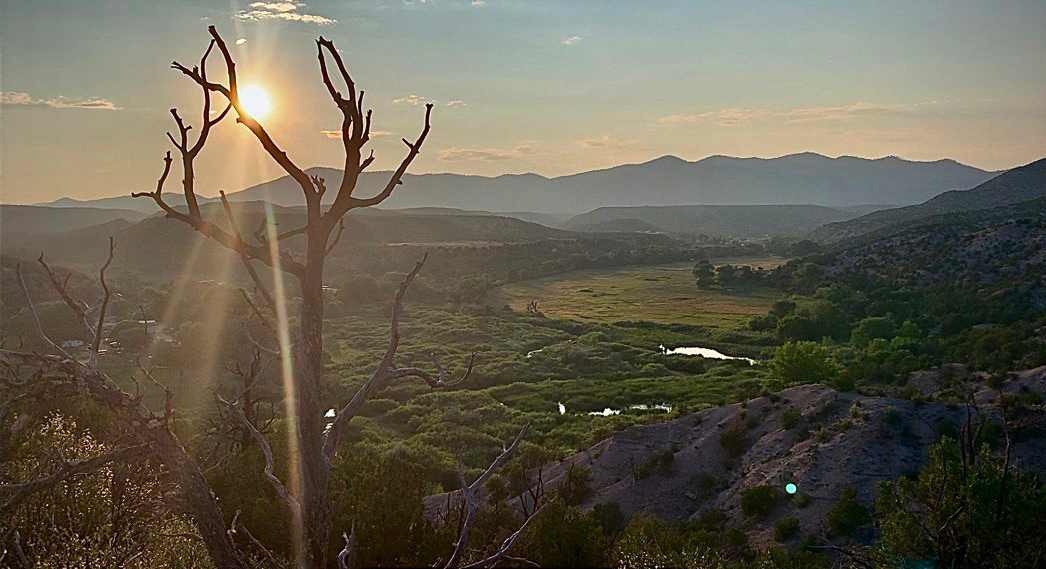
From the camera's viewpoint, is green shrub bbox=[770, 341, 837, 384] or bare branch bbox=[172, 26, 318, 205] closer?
bare branch bbox=[172, 26, 318, 205]

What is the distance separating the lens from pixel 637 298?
92562 millimetres

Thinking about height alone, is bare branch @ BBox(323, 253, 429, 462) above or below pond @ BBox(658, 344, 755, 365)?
above

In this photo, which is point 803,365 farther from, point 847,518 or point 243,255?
point 243,255

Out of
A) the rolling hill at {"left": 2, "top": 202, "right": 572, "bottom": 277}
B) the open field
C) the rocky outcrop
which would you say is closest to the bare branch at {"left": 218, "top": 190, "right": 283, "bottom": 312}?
the rocky outcrop

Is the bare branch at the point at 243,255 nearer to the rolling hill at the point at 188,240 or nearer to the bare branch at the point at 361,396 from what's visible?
the bare branch at the point at 361,396

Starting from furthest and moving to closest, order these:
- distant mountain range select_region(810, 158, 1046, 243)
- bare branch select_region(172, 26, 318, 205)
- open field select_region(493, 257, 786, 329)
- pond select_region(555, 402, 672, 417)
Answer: distant mountain range select_region(810, 158, 1046, 243)
open field select_region(493, 257, 786, 329)
pond select_region(555, 402, 672, 417)
bare branch select_region(172, 26, 318, 205)

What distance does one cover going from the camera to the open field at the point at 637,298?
7881cm

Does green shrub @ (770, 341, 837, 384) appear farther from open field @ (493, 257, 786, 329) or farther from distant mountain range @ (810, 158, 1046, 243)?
distant mountain range @ (810, 158, 1046, 243)

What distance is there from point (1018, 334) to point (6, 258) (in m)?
84.2

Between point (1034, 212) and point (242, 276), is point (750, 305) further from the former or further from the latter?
point (242, 276)

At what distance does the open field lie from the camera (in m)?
78.8

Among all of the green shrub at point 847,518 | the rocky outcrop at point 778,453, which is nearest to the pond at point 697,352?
the rocky outcrop at point 778,453

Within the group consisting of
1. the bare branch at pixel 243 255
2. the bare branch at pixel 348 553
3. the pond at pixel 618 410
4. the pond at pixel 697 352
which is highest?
the bare branch at pixel 243 255

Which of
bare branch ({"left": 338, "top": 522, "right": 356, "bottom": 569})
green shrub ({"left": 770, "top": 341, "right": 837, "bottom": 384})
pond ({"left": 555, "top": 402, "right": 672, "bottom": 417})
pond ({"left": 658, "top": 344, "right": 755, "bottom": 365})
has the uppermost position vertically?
bare branch ({"left": 338, "top": 522, "right": 356, "bottom": 569})
